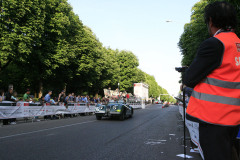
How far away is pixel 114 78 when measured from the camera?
53.9m

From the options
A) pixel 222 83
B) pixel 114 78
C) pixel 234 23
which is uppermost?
pixel 114 78

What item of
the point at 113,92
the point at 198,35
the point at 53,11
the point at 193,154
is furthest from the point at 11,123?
the point at 113,92

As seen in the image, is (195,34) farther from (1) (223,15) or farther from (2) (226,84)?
(2) (226,84)

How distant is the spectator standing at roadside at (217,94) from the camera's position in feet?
5.54

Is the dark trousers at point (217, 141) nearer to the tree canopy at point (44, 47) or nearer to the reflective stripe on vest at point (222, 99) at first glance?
the reflective stripe on vest at point (222, 99)

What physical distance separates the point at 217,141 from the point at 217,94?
1.10 ft

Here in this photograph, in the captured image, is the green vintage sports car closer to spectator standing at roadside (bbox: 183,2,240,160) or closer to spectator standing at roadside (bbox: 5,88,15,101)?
spectator standing at roadside (bbox: 5,88,15,101)

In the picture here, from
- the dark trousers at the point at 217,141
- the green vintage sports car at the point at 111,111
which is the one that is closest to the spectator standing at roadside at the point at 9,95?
the green vintage sports car at the point at 111,111

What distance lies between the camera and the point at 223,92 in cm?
173

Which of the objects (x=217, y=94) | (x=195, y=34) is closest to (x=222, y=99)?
(x=217, y=94)

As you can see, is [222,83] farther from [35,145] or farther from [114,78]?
[114,78]

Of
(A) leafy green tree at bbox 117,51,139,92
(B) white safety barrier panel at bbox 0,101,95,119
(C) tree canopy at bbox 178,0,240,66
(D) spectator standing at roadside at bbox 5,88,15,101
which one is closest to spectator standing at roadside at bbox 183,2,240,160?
(C) tree canopy at bbox 178,0,240,66

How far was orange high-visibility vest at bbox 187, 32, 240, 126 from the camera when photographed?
1697mm

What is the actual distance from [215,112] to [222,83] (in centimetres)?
22
